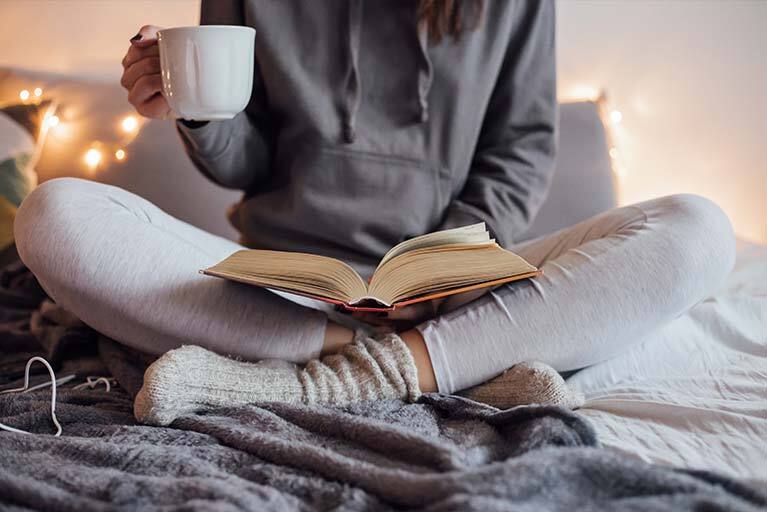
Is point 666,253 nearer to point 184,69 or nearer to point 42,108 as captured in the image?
point 184,69

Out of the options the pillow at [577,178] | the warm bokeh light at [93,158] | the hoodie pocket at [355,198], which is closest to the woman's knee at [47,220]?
the hoodie pocket at [355,198]

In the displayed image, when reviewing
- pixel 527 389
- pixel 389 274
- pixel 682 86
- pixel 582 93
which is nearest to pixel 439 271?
pixel 389 274

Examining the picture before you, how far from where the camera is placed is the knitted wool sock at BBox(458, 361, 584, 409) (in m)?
0.86

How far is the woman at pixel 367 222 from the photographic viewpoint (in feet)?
2.97

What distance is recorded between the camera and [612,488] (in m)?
0.60

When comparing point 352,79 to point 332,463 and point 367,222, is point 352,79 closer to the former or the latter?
point 367,222

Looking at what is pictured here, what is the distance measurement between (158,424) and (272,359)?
0.16 m

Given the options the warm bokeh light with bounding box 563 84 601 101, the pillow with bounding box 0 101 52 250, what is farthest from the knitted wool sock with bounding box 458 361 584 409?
the warm bokeh light with bounding box 563 84 601 101

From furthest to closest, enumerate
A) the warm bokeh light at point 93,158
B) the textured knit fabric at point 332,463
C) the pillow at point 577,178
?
1. the pillow at point 577,178
2. the warm bokeh light at point 93,158
3. the textured knit fabric at point 332,463

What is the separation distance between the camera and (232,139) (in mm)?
1138

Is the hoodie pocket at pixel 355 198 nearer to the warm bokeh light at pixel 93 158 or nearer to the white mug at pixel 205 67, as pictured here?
the white mug at pixel 205 67

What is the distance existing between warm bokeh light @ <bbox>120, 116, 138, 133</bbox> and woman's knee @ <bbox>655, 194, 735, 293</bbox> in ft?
3.52

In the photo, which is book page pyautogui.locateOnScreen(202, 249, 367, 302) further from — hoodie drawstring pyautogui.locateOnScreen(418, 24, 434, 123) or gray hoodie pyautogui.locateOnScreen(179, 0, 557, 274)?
hoodie drawstring pyautogui.locateOnScreen(418, 24, 434, 123)

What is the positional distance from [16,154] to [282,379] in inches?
35.6
